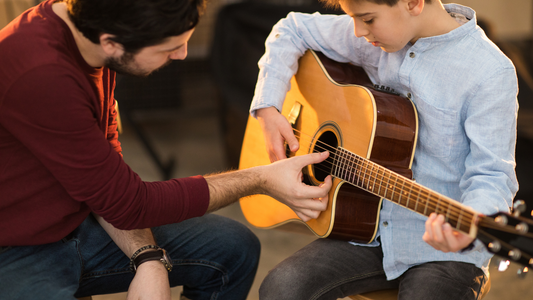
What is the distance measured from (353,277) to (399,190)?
297mm

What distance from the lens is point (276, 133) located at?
1.42 metres

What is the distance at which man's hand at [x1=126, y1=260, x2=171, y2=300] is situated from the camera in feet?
3.72

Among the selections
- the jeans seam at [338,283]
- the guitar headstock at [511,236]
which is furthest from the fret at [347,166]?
the guitar headstock at [511,236]

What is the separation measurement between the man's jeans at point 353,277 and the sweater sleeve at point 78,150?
0.32 m

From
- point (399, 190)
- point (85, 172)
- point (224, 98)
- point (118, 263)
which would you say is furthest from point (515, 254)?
point (224, 98)

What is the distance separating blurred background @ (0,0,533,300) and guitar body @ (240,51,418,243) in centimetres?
91

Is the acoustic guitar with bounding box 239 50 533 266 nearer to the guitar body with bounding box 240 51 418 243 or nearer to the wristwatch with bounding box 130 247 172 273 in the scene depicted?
the guitar body with bounding box 240 51 418 243

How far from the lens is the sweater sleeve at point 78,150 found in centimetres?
95

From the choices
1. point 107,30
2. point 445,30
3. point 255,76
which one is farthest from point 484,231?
point 255,76

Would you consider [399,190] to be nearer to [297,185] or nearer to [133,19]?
[297,185]

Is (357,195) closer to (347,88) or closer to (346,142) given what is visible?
(346,142)

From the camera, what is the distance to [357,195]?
3.99ft

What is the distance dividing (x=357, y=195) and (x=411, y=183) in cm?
21

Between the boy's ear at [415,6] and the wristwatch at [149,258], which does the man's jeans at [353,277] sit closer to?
the wristwatch at [149,258]
